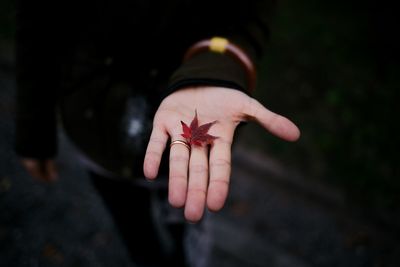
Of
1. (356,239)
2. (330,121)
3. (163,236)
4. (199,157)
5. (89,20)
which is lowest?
(163,236)

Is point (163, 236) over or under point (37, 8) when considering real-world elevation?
under

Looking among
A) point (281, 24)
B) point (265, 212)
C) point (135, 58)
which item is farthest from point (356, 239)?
point (135, 58)

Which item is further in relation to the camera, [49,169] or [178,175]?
[49,169]

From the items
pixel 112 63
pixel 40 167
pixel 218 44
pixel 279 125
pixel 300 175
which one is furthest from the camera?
pixel 300 175

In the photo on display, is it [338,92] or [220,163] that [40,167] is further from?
[338,92]

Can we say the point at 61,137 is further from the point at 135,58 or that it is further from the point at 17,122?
the point at 135,58

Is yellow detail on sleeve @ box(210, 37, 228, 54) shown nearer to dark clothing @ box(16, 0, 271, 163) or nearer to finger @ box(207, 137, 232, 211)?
dark clothing @ box(16, 0, 271, 163)

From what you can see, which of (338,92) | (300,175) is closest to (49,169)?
(300,175)
